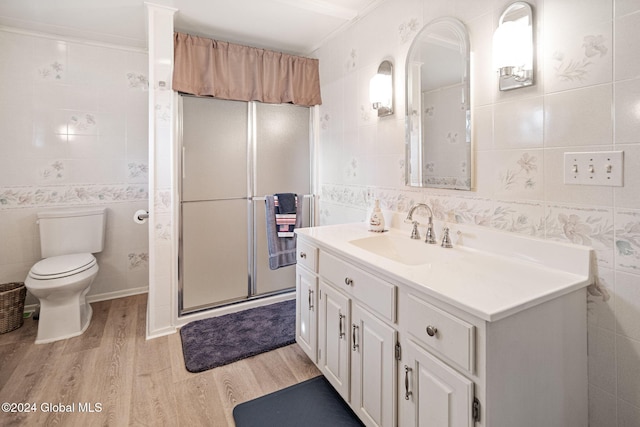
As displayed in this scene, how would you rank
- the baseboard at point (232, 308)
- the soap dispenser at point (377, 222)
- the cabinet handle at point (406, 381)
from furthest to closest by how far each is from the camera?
the baseboard at point (232, 308) < the soap dispenser at point (377, 222) < the cabinet handle at point (406, 381)

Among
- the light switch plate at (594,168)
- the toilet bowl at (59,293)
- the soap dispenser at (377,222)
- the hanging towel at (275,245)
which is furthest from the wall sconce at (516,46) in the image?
the toilet bowl at (59,293)

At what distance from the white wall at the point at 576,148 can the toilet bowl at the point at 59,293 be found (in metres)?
2.37

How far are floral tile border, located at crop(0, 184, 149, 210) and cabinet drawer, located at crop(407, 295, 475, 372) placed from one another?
107 inches

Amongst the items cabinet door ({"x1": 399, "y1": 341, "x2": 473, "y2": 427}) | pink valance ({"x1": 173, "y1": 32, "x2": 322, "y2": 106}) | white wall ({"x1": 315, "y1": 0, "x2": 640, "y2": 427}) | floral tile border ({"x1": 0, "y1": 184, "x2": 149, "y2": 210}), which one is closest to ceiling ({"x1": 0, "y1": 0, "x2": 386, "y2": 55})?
pink valance ({"x1": 173, "y1": 32, "x2": 322, "y2": 106})

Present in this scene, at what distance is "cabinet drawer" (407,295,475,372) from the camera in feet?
2.93

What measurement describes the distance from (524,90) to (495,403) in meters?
1.11

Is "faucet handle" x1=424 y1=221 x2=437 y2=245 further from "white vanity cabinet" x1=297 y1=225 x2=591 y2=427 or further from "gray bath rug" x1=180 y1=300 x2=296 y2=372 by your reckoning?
"gray bath rug" x1=180 y1=300 x2=296 y2=372

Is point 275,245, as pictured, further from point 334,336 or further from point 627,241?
point 627,241

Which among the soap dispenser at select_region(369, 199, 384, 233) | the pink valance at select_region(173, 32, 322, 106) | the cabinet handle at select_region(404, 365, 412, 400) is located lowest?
the cabinet handle at select_region(404, 365, 412, 400)

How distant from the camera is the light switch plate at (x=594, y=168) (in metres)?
1.02

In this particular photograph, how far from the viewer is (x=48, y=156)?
8.51 ft

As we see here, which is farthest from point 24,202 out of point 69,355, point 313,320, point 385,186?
point 385,186

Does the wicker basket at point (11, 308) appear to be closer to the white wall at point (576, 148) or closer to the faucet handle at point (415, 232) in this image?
the faucet handle at point (415, 232)

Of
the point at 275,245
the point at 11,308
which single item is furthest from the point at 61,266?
the point at 275,245
